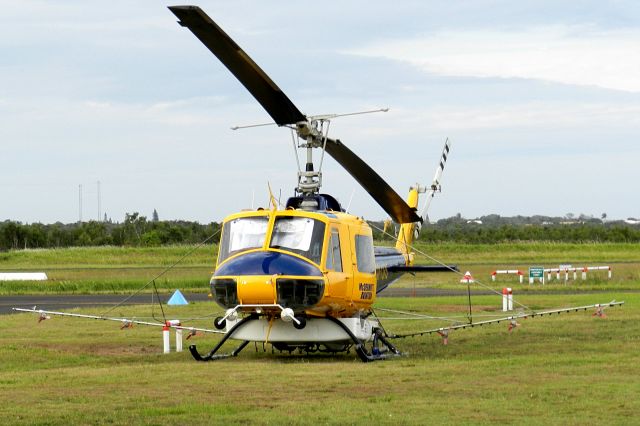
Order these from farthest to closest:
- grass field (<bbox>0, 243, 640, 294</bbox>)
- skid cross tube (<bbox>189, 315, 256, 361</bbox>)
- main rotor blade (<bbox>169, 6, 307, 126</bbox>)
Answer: grass field (<bbox>0, 243, 640, 294</bbox>) → skid cross tube (<bbox>189, 315, 256, 361</bbox>) → main rotor blade (<bbox>169, 6, 307, 126</bbox>)

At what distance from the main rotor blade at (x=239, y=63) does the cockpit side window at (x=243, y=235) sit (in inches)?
69.5

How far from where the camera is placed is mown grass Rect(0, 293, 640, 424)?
1314 centimetres

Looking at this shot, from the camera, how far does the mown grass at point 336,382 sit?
1314cm

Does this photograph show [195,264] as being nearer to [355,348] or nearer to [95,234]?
[95,234]

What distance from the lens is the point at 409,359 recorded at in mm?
20094

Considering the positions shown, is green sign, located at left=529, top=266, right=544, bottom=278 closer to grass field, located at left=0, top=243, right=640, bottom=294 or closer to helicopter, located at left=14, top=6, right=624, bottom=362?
grass field, located at left=0, top=243, right=640, bottom=294

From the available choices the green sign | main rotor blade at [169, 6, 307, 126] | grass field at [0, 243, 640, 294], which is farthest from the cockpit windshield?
the green sign

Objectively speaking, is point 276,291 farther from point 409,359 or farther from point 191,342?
point 191,342

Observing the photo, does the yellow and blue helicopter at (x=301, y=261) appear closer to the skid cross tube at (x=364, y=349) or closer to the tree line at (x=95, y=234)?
the skid cross tube at (x=364, y=349)

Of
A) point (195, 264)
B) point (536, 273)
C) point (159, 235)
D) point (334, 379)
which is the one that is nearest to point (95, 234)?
point (159, 235)

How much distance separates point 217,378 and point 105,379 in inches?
64.0

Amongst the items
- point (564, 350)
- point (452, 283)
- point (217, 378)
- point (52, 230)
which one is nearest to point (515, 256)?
point (452, 283)

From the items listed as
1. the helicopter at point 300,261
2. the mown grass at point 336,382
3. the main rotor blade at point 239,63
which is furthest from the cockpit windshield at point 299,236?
the mown grass at point 336,382

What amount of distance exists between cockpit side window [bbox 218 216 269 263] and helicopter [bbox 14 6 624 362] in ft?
0.05
